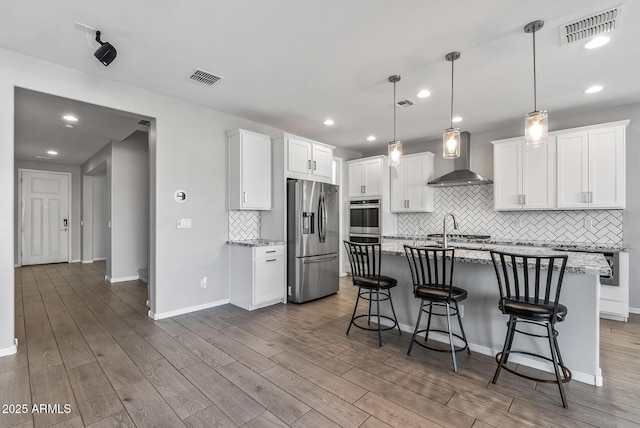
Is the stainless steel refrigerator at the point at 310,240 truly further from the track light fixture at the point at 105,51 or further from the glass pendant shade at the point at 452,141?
the track light fixture at the point at 105,51

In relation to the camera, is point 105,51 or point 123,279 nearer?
point 105,51

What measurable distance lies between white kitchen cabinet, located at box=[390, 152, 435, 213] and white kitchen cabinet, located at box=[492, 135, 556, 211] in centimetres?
113

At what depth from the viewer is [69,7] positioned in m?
2.13

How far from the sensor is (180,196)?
3852 millimetres

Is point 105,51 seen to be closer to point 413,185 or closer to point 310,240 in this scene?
point 310,240

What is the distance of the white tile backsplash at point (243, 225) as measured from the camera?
174 inches

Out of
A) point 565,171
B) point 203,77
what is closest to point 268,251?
point 203,77

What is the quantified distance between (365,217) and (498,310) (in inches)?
137

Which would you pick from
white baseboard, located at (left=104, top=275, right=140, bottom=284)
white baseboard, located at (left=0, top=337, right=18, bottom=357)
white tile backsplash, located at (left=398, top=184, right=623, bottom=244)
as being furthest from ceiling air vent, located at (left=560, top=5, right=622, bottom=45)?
white baseboard, located at (left=104, top=275, right=140, bottom=284)

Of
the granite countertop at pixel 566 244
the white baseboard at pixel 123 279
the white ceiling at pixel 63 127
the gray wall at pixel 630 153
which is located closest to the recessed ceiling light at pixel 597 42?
the gray wall at pixel 630 153

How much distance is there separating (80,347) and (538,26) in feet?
15.8

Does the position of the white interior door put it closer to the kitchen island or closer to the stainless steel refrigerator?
the stainless steel refrigerator

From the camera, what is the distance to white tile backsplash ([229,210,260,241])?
443cm

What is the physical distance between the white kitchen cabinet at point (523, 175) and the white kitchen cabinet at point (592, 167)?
11 centimetres
